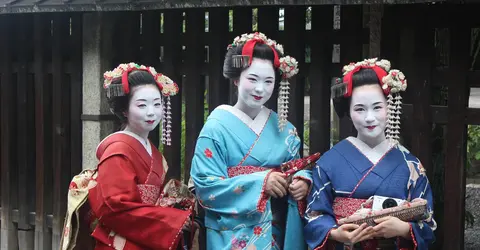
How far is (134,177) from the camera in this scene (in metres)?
4.27

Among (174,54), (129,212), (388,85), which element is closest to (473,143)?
(174,54)

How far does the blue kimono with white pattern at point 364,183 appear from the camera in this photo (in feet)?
13.0

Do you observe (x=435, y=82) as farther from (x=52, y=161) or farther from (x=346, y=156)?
(x=52, y=161)

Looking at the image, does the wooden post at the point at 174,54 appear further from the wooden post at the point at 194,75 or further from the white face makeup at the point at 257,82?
the white face makeup at the point at 257,82

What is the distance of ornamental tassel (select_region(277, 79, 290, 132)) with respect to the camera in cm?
438

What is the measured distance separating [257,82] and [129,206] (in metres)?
1.13

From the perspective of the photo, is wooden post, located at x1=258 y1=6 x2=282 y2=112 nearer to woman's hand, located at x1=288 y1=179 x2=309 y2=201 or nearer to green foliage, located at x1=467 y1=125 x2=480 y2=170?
woman's hand, located at x1=288 y1=179 x2=309 y2=201

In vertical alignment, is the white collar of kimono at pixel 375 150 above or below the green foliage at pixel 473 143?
above

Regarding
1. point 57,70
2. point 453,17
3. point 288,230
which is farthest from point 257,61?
point 57,70

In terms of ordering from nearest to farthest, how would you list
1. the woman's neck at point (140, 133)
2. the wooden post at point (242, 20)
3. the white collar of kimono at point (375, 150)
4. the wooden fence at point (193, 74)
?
the white collar of kimono at point (375, 150) < the woman's neck at point (140, 133) < the wooden fence at point (193, 74) < the wooden post at point (242, 20)

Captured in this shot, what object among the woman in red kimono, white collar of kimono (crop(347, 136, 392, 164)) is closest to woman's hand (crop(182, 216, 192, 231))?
the woman in red kimono

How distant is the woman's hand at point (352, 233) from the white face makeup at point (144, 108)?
143 centimetres

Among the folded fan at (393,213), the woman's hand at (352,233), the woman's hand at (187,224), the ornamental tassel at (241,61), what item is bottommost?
the woman's hand at (187,224)

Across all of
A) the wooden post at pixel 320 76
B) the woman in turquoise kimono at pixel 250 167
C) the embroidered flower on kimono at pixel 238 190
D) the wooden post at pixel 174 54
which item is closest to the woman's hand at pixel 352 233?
the woman in turquoise kimono at pixel 250 167
